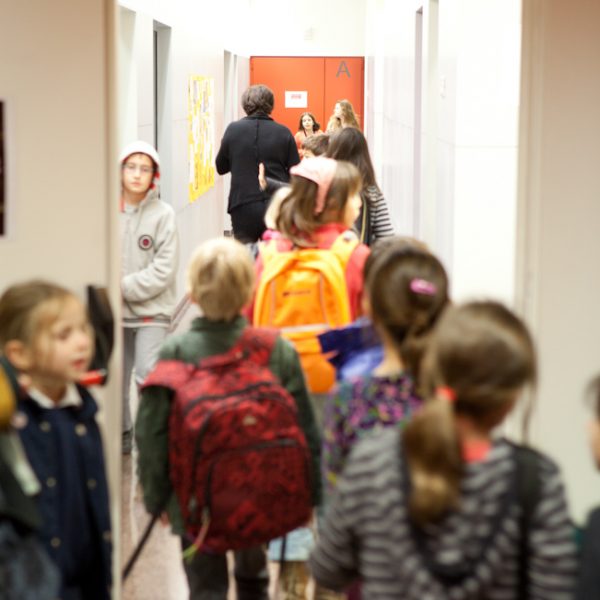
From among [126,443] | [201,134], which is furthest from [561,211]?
[201,134]

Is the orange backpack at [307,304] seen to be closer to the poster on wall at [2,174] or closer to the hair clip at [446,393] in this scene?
the poster on wall at [2,174]

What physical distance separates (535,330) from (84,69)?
161 centimetres

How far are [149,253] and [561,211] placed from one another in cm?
280

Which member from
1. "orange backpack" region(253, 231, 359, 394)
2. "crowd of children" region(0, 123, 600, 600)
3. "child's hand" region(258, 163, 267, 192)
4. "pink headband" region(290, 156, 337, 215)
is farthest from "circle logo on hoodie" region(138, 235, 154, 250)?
"child's hand" region(258, 163, 267, 192)

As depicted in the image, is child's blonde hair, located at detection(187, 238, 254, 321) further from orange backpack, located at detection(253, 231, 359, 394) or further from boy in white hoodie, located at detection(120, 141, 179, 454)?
boy in white hoodie, located at detection(120, 141, 179, 454)

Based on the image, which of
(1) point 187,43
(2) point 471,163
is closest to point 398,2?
(1) point 187,43

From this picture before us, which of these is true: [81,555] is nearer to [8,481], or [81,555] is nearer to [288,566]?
[8,481]

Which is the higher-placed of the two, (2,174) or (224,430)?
(2,174)

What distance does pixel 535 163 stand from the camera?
3.65m

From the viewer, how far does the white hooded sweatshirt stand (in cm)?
590

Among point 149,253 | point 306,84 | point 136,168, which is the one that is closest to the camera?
point 136,168

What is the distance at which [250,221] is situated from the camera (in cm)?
934

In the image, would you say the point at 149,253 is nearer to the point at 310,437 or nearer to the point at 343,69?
the point at 310,437

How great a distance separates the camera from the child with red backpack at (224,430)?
3.41 m
